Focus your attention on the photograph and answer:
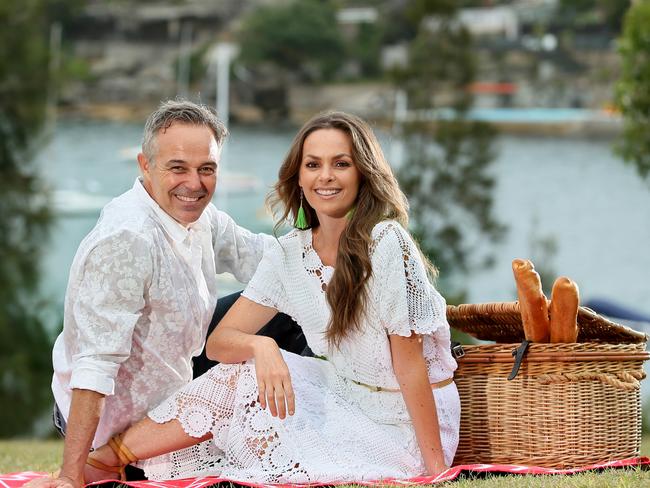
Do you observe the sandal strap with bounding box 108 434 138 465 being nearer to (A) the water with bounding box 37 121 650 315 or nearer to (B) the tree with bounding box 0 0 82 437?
(B) the tree with bounding box 0 0 82 437

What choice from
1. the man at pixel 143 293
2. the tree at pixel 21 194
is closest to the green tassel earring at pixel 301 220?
the man at pixel 143 293

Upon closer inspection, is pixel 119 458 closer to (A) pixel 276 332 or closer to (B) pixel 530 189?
(A) pixel 276 332

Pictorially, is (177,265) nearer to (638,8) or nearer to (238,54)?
(638,8)

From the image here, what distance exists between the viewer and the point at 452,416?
321 cm

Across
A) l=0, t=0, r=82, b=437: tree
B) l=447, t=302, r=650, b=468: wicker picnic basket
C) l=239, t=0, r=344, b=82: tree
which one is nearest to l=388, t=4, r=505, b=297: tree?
l=0, t=0, r=82, b=437: tree

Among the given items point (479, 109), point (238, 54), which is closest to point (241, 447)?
point (479, 109)

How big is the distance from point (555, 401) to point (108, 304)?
1.29 metres

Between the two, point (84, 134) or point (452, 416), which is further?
point (84, 134)

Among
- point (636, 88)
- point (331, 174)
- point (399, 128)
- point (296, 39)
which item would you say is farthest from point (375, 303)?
point (296, 39)

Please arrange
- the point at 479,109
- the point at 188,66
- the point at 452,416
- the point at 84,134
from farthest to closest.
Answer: the point at 84,134, the point at 188,66, the point at 479,109, the point at 452,416

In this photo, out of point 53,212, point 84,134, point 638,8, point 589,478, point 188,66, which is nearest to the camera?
point 589,478

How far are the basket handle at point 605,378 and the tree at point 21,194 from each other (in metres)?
12.5

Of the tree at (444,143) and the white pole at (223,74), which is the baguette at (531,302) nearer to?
the tree at (444,143)

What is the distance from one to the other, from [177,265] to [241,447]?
1.78 ft
